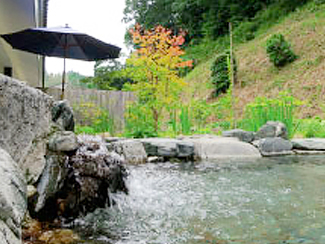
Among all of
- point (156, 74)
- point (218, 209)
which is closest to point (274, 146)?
point (156, 74)

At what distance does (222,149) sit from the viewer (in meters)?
5.23

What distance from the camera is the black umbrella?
A: 4982 mm

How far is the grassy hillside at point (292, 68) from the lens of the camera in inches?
375

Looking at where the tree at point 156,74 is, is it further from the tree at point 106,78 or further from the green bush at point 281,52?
the green bush at point 281,52

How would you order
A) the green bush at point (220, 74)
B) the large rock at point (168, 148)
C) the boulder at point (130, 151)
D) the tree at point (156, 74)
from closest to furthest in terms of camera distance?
the boulder at point (130, 151)
the large rock at point (168, 148)
the tree at point (156, 74)
the green bush at point (220, 74)

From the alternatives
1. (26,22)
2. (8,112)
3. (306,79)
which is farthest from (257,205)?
(306,79)

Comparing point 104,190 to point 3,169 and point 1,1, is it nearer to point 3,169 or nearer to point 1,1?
point 3,169

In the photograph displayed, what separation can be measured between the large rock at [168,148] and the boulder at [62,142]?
253cm

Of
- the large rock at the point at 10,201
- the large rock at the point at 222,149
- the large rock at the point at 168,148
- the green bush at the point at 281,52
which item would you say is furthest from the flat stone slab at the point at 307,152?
the green bush at the point at 281,52

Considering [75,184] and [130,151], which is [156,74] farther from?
[75,184]

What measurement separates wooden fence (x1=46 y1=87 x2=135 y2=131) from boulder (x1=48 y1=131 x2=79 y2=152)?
452 centimetres

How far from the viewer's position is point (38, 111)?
2330 mm

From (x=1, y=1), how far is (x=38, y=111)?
114 inches

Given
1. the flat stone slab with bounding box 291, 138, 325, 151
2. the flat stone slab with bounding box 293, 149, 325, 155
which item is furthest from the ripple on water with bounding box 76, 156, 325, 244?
the flat stone slab with bounding box 291, 138, 325, 151
